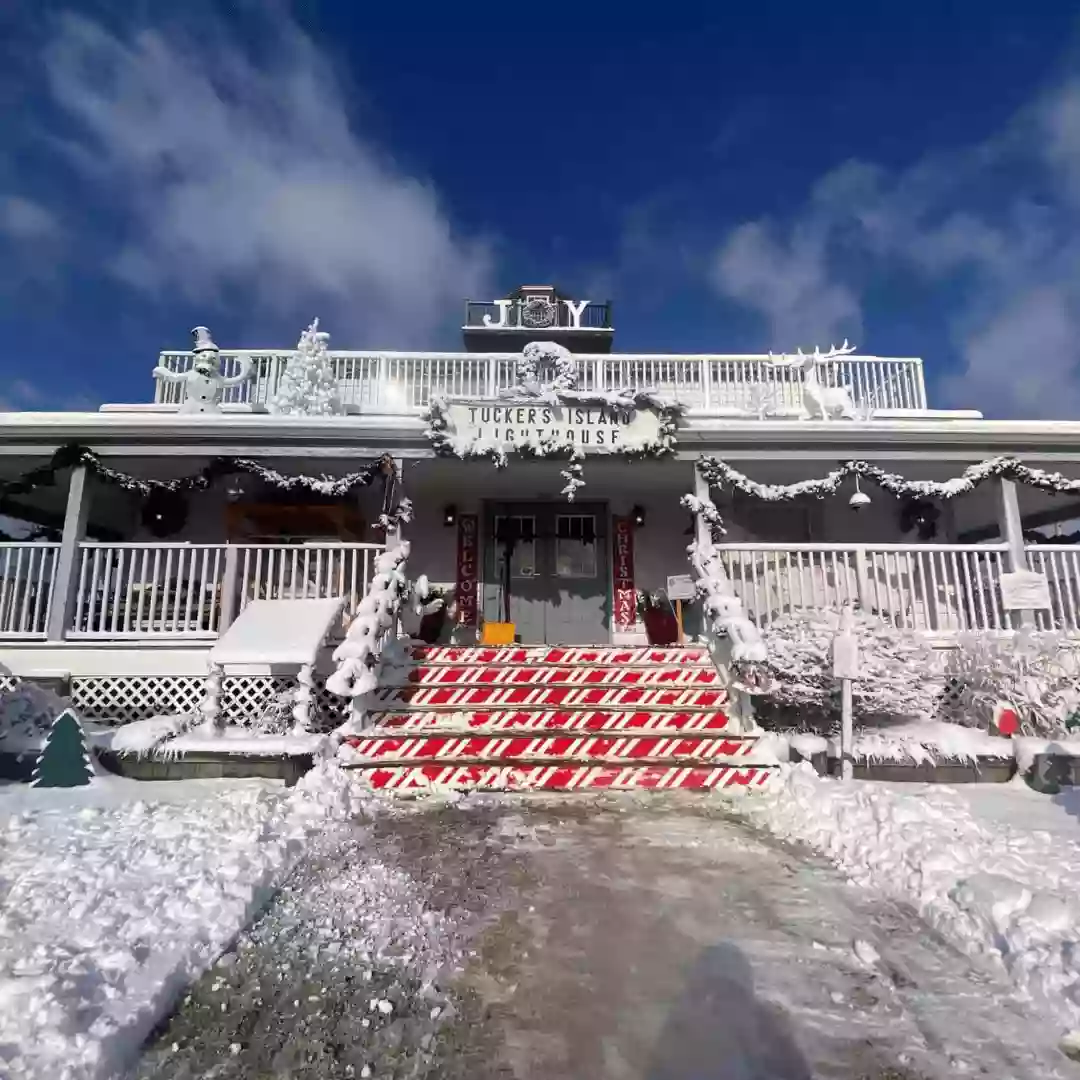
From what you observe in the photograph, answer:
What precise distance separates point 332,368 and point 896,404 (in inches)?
378

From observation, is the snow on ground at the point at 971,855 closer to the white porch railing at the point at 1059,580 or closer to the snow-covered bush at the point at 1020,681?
the snow-covered bush at the point at 1020,681

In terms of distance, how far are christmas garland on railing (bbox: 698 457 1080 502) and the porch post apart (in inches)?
299

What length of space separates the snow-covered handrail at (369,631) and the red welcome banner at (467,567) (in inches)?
106

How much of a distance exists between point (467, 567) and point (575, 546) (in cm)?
172

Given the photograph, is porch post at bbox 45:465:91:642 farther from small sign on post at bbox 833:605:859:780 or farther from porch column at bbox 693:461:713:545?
small sign on post at bbox 833:605:859:780

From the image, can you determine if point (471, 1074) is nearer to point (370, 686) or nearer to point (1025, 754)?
point (370, 686)

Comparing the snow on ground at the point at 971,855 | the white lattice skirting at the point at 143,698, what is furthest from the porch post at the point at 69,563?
the snow on ground at the point at 971,855

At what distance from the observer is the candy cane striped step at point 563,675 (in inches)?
269

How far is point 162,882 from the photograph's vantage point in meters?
3.27

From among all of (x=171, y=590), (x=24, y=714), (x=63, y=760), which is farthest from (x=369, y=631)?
(x=171, y=590)

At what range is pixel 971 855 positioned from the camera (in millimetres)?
3738

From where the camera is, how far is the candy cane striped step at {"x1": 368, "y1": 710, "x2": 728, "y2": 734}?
6111 millimetres

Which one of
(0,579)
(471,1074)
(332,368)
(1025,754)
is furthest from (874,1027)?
(332,368)

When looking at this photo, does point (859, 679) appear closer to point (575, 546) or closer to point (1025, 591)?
point (1025, 591)
